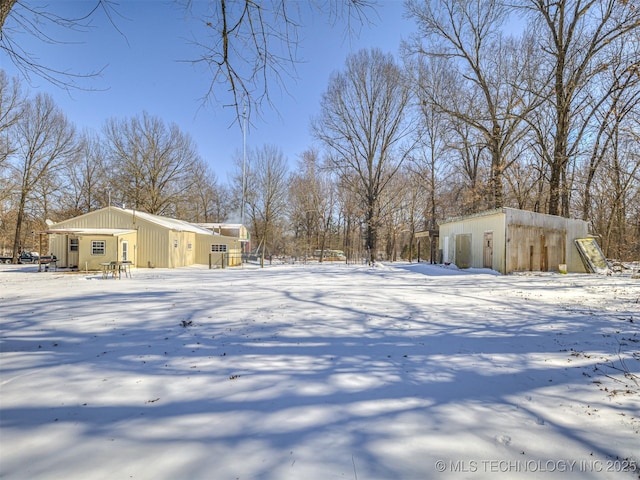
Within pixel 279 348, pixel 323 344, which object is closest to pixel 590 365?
pixel 323 344

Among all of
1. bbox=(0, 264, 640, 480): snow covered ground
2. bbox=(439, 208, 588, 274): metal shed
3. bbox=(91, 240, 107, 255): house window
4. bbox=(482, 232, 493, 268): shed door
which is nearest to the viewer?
bbox=(0, 264, 640, 480): snow covered ground

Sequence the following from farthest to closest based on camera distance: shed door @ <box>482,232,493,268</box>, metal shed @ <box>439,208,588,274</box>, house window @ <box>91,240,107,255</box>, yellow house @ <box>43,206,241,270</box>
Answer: house window @ <box>91,240,107,255</box> < yellow house @ <box>43,206,241,270</box> < shed door @ <box>482,232,493,268</box> < metal shed @ <box>439,208,588,274</box>

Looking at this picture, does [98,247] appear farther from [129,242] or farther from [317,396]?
[317,396]

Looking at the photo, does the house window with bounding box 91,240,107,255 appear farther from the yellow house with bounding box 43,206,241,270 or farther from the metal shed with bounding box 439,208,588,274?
the metal shed with bounding box 439,208,588,274

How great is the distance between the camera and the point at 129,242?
63.4 ft

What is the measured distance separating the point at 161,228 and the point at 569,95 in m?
22.7

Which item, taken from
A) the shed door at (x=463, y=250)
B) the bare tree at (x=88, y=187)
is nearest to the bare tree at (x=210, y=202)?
the bare tree at (x=88, y=187)

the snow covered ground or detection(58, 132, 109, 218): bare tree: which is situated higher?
detection(58, 132, 109, 218): bare tree

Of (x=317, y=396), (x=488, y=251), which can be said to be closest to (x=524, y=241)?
(x=488, y=251)

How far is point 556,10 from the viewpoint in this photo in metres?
13.8

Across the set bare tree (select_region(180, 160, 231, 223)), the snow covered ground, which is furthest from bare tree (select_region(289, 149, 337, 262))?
the snow covered ground

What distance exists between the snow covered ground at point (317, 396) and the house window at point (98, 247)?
14466 millimetres

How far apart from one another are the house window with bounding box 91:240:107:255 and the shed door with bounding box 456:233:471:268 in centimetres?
2111

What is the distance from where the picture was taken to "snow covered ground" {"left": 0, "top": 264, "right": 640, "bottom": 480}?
1.95m
